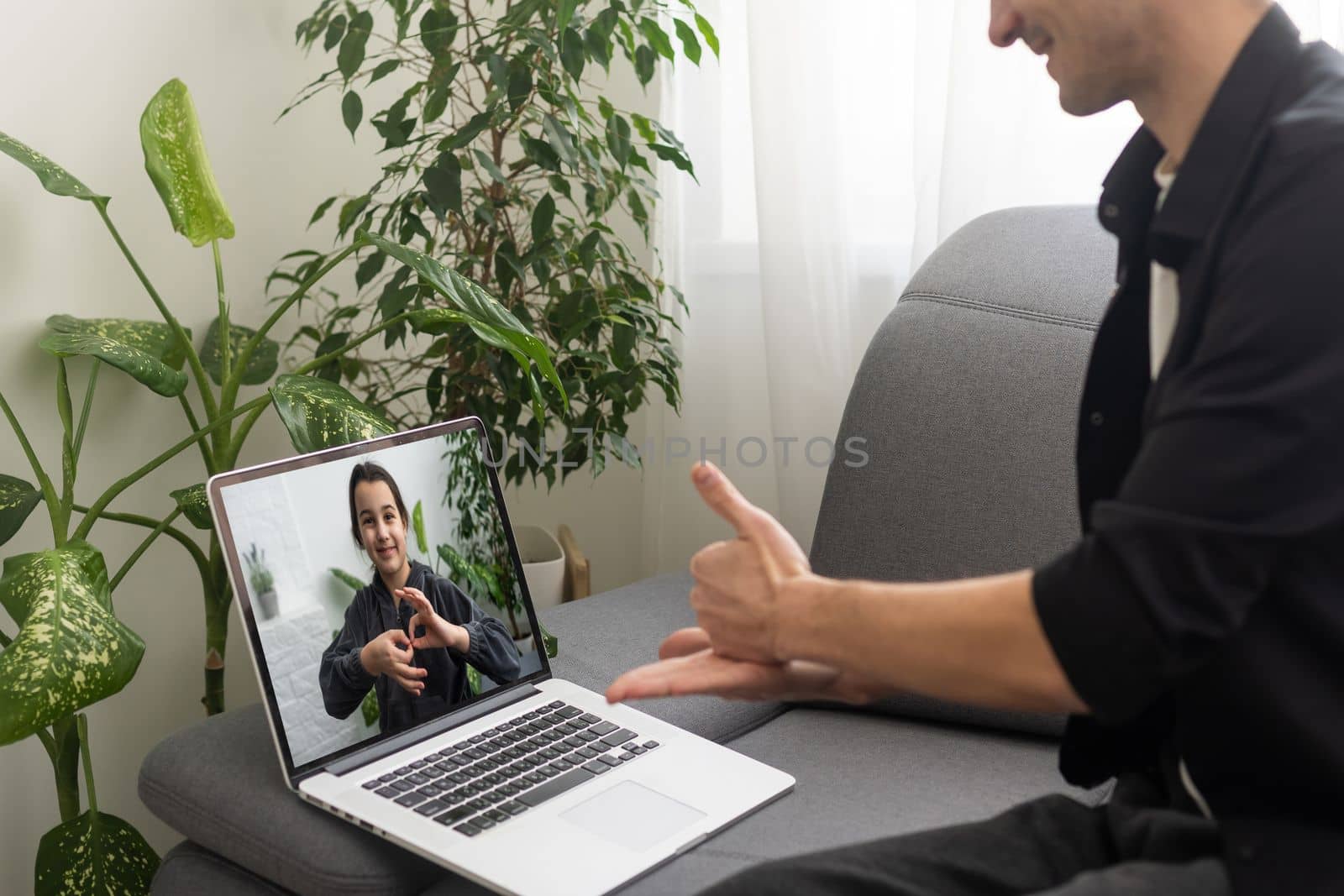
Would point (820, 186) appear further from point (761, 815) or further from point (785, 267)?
point (761, 815)

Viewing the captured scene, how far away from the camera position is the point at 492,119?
156 cm

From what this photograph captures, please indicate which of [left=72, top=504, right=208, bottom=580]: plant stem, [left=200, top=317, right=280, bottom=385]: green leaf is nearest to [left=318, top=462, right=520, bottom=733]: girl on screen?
[left=72, top=504, right=208, bottom=580]: plant stem

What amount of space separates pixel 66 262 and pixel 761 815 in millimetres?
1152

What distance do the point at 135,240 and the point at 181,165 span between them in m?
0.26

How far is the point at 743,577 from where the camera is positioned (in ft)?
2.77

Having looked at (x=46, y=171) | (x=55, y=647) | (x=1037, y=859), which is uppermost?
(x=46, y=171)

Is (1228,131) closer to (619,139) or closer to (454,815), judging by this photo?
(454,815)

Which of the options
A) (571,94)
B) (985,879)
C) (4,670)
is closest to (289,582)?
(4,670)

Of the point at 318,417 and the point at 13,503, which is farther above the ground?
the point at 318,417

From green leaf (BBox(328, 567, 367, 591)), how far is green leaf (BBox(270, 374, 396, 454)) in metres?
0.14

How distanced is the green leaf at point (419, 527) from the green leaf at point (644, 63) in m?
0.75

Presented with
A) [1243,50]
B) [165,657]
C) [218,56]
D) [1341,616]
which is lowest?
[165,657]

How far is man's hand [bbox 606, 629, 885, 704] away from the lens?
0.85 meters

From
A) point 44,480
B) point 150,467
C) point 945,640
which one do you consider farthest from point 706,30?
point 945,640
